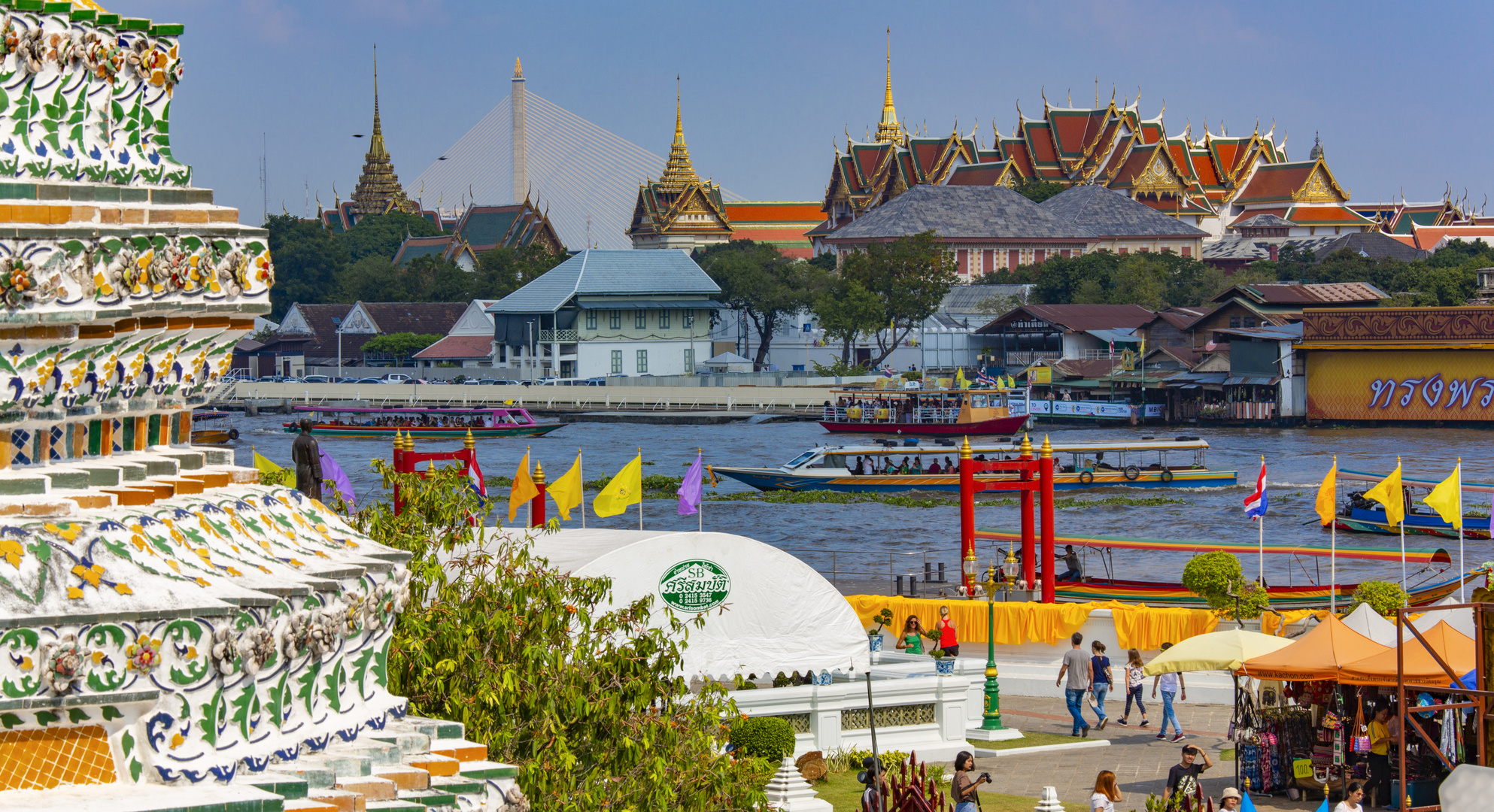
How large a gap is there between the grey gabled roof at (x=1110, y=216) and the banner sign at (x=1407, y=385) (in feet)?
147

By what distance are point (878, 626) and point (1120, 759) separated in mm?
6089

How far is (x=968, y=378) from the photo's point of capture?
86.5m

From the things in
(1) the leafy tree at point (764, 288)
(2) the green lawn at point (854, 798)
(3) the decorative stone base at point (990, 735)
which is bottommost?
(2) the green lawn at point (854, 798)

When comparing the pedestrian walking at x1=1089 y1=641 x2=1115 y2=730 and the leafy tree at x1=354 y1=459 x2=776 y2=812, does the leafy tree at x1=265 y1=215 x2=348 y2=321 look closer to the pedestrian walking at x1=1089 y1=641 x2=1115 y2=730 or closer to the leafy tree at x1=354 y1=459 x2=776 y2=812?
the pedestrian walking at x1=1089 y1=641 x2=1115 y2=730

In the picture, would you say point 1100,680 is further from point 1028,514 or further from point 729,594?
point 1028,514

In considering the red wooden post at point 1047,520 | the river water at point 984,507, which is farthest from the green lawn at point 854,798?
the river water at point 984,507

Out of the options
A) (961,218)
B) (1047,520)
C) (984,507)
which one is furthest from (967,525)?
(961,218)

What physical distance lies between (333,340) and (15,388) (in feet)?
330

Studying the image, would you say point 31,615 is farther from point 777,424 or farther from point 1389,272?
point 1389,272

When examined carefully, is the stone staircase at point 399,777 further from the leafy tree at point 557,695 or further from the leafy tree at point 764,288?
the leafy tree at point 764,288

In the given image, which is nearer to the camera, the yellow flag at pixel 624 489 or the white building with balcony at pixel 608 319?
the yellow flag at pixel 624 489

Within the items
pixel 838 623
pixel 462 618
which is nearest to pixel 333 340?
pixel 838 623

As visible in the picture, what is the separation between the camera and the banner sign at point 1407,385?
218 ft

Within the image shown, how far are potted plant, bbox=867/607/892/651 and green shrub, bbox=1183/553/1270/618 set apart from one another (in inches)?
134
